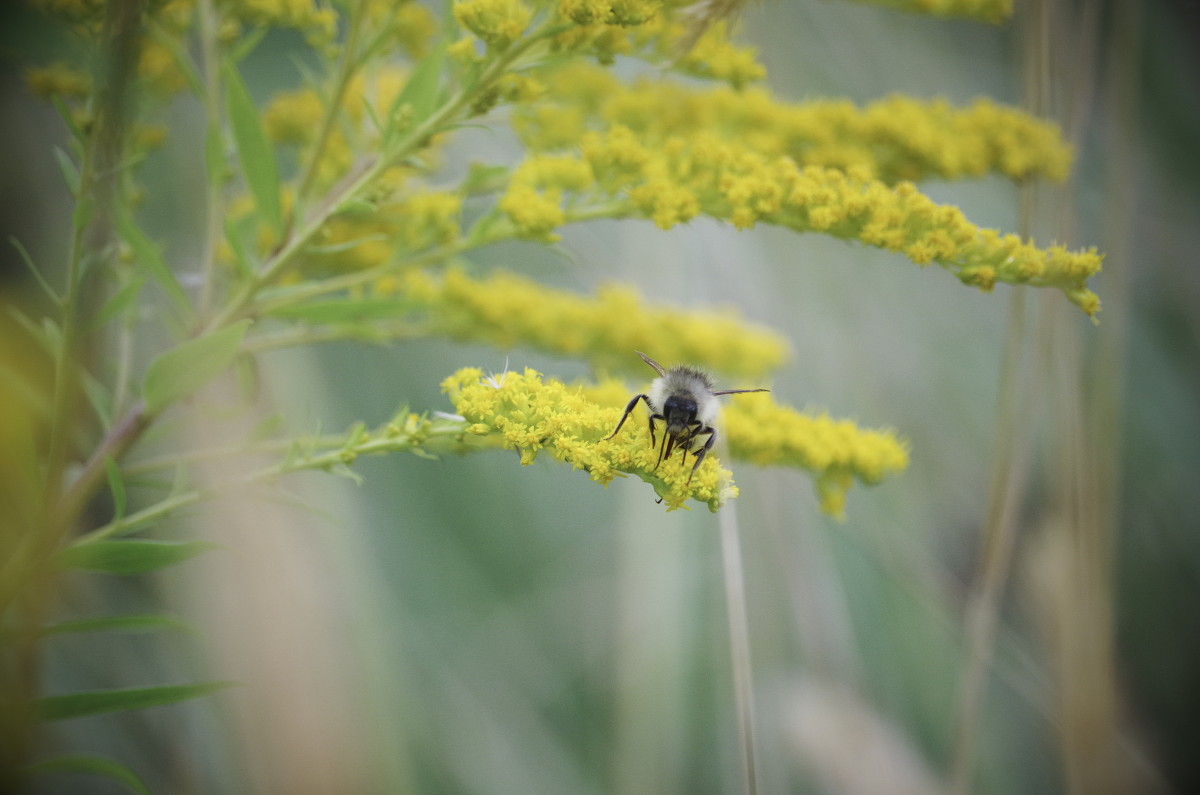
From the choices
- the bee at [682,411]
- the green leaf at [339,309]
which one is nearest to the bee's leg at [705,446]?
the bee at [682,411]

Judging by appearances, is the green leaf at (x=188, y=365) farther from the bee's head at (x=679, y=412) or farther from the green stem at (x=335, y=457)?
the bee's head at (x=679, y=412)

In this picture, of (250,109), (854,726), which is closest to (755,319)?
(854,726)

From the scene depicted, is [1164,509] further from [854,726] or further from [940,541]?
[854,726]

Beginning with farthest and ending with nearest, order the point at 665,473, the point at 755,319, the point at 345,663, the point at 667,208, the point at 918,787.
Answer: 1. the point at 755,319
2. the point at 918,787
3. the point at 345,663
4. the point at 667,208
5. the point at 665,473

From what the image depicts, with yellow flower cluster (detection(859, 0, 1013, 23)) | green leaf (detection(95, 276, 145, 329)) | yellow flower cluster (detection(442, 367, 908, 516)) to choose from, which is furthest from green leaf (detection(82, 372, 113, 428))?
yellow flower cluster (detection(859, 0, 1013, 23))

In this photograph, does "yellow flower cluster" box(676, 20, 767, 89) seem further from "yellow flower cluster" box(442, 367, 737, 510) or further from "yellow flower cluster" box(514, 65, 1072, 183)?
"yellow flower cluster" box(442, 367, 737, 510)

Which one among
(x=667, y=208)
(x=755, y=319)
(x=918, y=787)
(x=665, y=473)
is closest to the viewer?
(x=665, y=473)
